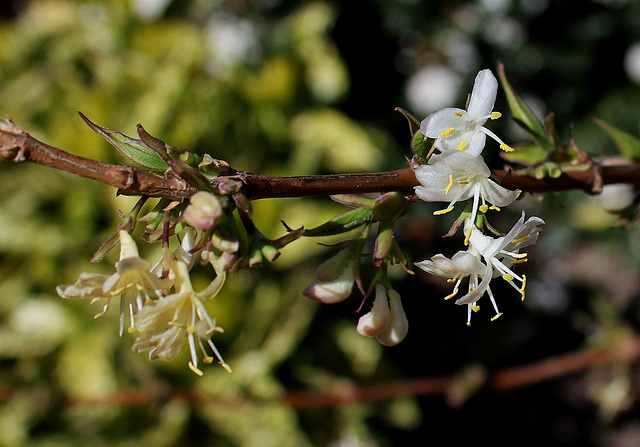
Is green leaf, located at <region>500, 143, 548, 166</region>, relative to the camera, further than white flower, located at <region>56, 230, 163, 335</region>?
Yes

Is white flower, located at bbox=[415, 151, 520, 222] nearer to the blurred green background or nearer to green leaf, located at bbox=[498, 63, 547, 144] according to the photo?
green leaf, located at bbox=[498, 63, 547, 144]

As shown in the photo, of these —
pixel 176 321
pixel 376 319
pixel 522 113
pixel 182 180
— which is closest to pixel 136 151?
pixel 182 180

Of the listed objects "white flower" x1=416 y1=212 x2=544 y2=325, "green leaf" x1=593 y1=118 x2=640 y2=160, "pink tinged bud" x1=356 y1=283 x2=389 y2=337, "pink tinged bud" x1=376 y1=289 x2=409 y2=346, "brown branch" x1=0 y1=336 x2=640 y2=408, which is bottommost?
"brown branch" x1=0 y1=336 x2=640 y2=408

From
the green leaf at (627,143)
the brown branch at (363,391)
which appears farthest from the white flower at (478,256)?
the brown branch at (363,391)

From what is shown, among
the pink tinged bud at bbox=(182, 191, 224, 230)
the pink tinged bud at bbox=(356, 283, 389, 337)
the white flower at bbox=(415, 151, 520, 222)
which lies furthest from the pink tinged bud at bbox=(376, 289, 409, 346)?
the pink tinged bud at bbox=(182, 191, 224, 230)

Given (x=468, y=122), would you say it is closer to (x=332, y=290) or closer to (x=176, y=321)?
(x=332, y=290)

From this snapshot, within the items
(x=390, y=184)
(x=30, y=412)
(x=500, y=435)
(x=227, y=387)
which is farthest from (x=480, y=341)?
(x=390, y=184)
